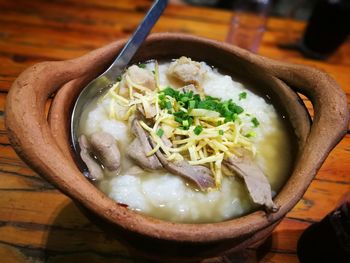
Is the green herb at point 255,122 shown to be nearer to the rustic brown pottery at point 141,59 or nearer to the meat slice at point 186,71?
the rustic brown pottery at point 141,59

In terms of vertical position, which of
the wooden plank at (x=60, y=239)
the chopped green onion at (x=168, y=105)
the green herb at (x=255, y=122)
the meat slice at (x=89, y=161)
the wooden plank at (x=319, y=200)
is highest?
the chopped green onion at (x=168, y=105)

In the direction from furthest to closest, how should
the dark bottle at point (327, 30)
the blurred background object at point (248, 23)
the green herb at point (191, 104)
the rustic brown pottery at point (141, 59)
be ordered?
the blurred background object at point (248, 23) → the dark bottle at point (327, 30) → the green herb at point (191, 104) → the rustic brown pottery at point (141, 59)

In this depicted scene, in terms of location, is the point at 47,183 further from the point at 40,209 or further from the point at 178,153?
the point at 178,153

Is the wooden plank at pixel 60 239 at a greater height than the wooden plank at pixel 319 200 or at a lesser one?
lesser

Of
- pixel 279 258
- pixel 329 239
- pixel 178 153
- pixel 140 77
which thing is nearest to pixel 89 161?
pixel 178 153

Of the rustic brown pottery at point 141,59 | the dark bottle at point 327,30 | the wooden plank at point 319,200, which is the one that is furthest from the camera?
the dark bottle at point 327,30

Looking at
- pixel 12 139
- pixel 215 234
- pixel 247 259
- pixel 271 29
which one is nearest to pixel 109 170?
pixel 12 139

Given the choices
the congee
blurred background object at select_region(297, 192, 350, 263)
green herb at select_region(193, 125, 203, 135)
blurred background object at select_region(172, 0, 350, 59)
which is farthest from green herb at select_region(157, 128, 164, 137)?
blurred background object at select_region(172, 0, 350, 59)

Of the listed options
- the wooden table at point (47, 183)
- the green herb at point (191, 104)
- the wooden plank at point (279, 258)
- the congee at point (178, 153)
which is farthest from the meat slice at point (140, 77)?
the wooden plank at point (279, 258)
